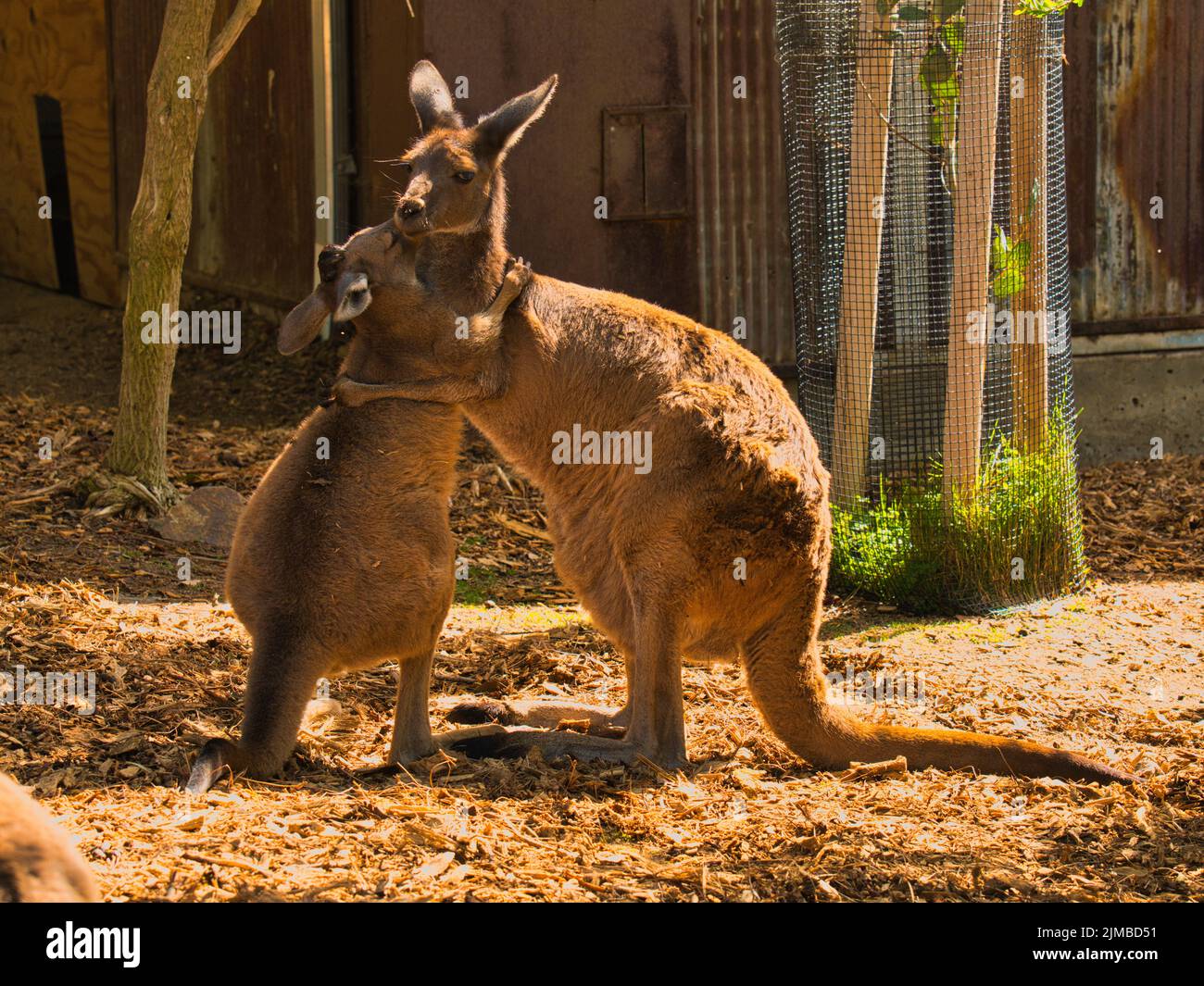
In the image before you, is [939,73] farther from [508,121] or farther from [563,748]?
[563,748]

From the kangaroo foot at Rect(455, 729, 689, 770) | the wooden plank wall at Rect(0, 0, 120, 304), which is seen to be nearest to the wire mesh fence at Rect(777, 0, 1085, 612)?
the kangaroo foot at Rect(455, 729, 689, 770)

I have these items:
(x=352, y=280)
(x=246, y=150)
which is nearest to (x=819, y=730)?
(x=352, y=280)

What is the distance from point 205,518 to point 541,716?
9.91ft

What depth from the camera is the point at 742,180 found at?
9922mm

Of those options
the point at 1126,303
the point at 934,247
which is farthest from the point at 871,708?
the point at 1126,303

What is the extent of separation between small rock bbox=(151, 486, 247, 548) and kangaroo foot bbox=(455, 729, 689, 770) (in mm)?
3030

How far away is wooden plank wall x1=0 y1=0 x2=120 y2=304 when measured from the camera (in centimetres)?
1239

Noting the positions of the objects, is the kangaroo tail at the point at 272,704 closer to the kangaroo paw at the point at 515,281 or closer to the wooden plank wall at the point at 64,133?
the kangaroo paw at the point at 515,281

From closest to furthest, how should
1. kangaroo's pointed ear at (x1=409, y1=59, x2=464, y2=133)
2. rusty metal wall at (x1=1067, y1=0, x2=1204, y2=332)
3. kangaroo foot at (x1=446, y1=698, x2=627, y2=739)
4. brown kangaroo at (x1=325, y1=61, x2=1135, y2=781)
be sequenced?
brown kangaroo at (x1=325, y1=61, x2=1135, y2=781) → kangaroo foot at (x1=446, y1=698, x2=627, y2=739) → kangaroo's pointed ear at (x1=409, y1=59, x2=464, y2=133) → rusty metal wall at (x1=1067, y1=0, x2=1204, y2=332)

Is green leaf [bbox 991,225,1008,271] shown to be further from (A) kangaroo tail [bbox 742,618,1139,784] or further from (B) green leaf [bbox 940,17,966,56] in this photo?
(A) kangaroo tail [bbox 742,618,1139,784]

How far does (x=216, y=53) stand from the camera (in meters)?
7.63

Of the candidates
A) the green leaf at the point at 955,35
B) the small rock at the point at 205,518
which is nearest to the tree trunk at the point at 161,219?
the small rock at the point at 205,518

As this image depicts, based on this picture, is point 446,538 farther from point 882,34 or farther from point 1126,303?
point 1126,303

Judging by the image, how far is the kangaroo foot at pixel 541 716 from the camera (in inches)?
219
